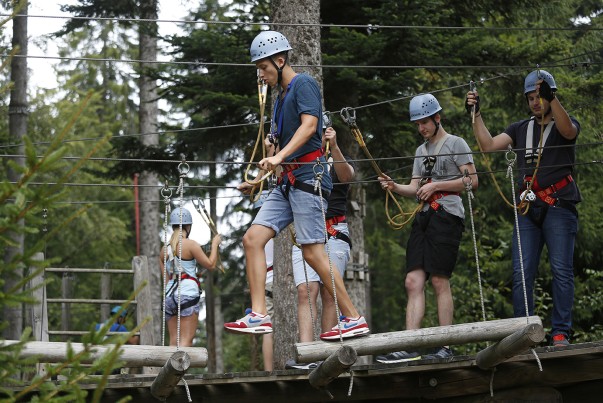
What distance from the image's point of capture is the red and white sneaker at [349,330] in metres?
7.47

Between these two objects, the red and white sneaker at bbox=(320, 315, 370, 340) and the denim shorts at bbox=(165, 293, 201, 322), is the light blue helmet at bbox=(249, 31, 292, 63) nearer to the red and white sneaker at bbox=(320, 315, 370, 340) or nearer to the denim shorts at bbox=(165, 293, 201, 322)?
the red and white sneaker at bbox=(320, 315, 370, 340)

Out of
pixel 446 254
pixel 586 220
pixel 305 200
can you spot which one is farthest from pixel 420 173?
pixel 586 220

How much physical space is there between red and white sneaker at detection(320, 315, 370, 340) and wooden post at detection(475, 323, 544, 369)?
2.70 feet

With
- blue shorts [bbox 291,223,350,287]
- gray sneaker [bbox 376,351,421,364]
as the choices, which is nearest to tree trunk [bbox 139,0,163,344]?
blue shorts [bbox 291,223,350,287]

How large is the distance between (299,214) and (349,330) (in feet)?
2.92

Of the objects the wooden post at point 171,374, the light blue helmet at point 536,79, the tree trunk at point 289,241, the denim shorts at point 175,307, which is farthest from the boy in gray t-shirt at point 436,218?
the denim shorts at point 175,307

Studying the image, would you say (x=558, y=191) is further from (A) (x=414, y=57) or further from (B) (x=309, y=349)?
(A) (x=414, y=57)

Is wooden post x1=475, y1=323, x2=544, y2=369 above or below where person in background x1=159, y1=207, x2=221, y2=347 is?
below

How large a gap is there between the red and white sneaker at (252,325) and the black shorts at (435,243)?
1.44m

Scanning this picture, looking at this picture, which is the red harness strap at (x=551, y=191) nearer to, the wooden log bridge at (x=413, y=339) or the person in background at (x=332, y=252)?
the wooden log bridge at (x=413, y=339)

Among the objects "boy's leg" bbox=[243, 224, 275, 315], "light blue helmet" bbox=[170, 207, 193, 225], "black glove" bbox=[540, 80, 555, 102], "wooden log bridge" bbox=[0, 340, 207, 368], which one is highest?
"black glove" bbox=[540, 80, 555, 102]

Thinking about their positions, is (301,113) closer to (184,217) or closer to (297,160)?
(297,160)

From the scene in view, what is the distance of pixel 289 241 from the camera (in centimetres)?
1056

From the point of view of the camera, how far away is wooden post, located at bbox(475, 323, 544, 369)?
695cm
